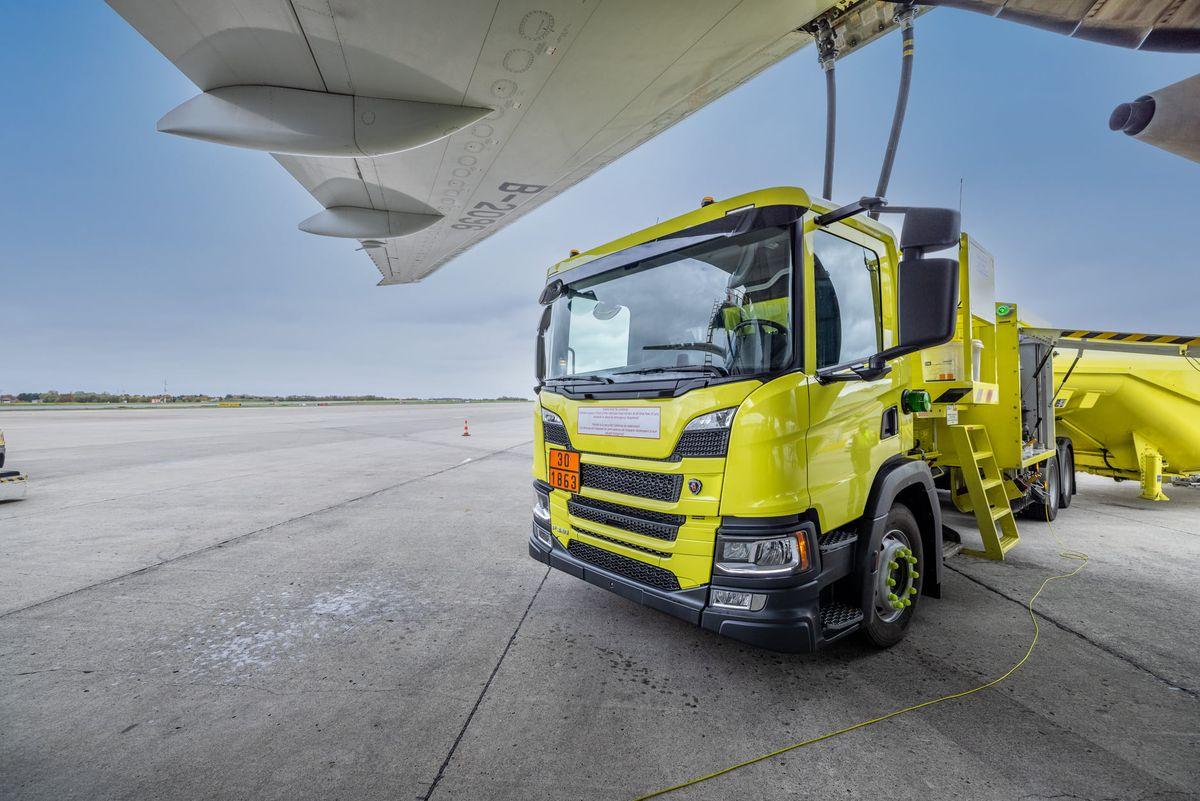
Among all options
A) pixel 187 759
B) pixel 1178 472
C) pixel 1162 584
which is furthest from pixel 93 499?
pixel 1178 472

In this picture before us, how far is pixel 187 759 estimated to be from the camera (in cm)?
195

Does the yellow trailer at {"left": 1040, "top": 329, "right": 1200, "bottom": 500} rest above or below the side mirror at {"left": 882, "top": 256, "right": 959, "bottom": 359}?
below

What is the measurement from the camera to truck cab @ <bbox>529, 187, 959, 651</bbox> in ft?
7.19

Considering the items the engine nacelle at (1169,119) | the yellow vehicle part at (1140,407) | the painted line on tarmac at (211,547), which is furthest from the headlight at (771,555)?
the yellow vehicle part at (1140,407)

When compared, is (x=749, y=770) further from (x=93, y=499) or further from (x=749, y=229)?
(x=93, y=499)

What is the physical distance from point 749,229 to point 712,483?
1202 mm

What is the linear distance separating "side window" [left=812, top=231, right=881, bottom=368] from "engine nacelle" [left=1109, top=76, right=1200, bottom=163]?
1113 mm

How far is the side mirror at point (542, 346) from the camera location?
369 cm

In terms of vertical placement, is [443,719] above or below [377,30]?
below

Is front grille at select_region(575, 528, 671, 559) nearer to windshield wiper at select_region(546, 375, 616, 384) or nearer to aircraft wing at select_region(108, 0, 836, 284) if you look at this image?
windshield wiper at select_region(546, 375, 616, 384)

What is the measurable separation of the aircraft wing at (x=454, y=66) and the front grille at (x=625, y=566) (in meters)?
2.83

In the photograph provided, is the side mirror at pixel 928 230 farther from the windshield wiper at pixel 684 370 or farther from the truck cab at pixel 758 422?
the windshield wiper at pixel 684 370

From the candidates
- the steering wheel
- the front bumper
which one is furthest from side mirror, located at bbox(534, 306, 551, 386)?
the front bumper

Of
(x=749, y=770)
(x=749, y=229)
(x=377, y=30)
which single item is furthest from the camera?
(x=377, y=30)
